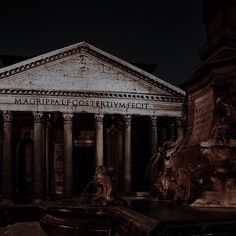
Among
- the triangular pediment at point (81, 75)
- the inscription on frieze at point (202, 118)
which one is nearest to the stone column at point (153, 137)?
the triangular pediment at point (81, 75)

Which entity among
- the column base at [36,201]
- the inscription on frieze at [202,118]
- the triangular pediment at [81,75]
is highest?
the triangular pediment at [81,75]

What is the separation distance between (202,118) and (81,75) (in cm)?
2011

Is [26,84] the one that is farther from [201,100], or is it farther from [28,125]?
[201,100]

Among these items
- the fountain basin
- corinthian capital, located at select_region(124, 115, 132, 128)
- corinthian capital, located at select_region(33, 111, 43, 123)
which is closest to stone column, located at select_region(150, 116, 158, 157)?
corinthian capital, located at select_region(124, 115, 132, 128)

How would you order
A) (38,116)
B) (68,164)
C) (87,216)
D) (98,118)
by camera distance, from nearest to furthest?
1. (87,216)
2. (38,116)
3. (68,164)
4. (98,118)

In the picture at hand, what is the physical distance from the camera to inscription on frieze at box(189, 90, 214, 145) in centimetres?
539

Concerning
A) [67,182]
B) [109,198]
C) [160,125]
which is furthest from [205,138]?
[160,125]

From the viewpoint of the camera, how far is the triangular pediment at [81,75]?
2430 centimetres

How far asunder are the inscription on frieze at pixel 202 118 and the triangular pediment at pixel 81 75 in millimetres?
19332

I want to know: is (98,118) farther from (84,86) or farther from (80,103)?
(84,86)

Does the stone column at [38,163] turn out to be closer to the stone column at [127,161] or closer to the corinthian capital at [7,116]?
the corinthian capital at [7,116]

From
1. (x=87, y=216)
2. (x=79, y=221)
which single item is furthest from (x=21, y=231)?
(x=87, y=216)

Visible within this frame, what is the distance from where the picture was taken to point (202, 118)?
18.8 feet

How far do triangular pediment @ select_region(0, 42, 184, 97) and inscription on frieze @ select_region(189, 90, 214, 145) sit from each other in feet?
63.4
